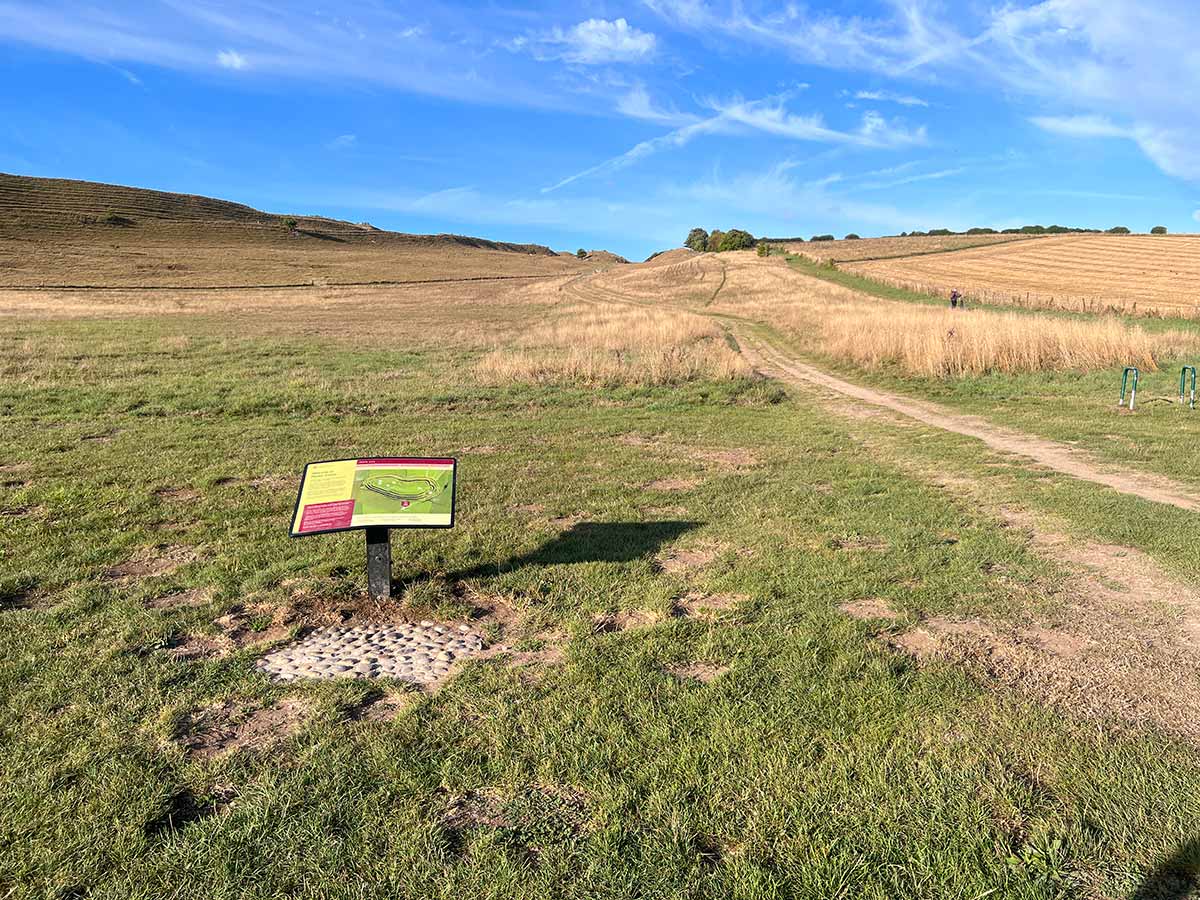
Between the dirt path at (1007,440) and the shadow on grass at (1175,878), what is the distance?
569cm

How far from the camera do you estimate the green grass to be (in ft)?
8.28

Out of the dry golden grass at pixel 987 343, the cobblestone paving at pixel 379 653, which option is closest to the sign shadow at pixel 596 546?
the cobblestone paving at pixel 379 653

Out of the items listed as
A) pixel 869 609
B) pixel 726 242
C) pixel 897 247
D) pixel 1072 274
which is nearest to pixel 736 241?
pixel 726 242

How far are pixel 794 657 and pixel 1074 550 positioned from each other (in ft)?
11.0

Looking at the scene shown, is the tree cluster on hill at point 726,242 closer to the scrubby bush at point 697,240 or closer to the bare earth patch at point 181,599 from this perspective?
the scrubby bush at point 697,240

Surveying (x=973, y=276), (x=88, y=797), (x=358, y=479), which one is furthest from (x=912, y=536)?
(x=973, y=276)

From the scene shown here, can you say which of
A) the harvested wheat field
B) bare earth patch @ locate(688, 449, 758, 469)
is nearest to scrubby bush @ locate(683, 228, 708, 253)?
the harvested wheat field

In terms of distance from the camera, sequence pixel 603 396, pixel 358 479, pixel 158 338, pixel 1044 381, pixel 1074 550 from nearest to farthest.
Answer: pixel 358 479 → pixel 1074 550 → pixel 603 396 → pixel 1044 381 → pixel 158 338

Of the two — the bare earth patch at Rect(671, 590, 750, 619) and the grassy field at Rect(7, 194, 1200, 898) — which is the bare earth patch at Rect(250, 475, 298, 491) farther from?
the bare earth patch at Rect(671, 590, 750, 619)

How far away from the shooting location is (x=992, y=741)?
316 cm

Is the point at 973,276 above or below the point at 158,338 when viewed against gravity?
above

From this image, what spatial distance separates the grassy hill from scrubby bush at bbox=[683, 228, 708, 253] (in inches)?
1099

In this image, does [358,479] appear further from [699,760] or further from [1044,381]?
[1044,381]

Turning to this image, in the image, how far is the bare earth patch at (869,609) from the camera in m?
4.46
